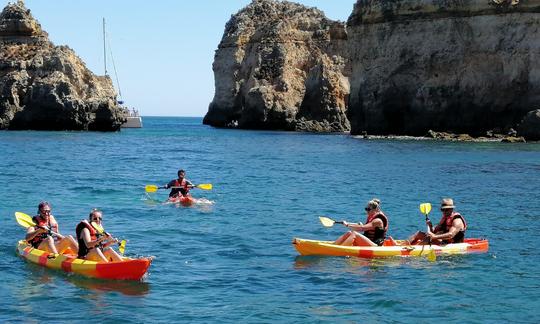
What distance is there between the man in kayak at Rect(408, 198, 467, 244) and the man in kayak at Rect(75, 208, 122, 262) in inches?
270

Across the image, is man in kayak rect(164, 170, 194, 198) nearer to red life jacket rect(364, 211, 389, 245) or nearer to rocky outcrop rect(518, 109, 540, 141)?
red life jacket rect(364, 211, 389, 245)

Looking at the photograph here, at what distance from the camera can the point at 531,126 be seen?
185 feet

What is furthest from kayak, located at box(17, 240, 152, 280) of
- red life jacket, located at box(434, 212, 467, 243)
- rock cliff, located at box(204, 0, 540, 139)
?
rock cliff, located at box(204, 0, 540, 139)

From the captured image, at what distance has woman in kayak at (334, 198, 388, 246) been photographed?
730 inches

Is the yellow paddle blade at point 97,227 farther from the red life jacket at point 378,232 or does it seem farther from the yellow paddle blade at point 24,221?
the red life jacket at point 378,232

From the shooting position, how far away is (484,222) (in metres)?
24.0

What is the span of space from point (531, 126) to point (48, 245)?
44946 mm

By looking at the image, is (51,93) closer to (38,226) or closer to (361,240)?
(38,226)

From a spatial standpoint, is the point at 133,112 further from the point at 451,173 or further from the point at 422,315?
the point at 422,315

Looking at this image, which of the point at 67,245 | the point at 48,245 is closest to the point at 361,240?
the point at 67,245

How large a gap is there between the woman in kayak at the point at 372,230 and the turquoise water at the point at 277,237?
708mm

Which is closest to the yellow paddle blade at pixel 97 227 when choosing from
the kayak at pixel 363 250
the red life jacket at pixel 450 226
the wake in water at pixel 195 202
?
the kayak at pixel 363 250

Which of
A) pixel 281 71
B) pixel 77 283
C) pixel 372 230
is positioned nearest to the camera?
pixel 77 283

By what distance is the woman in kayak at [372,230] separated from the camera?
18.5 metres
